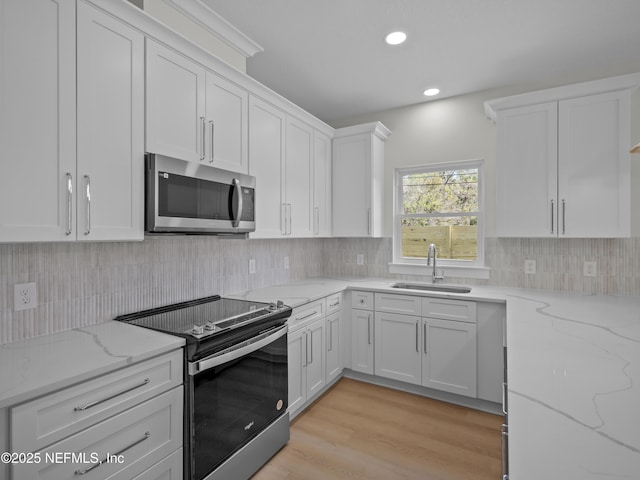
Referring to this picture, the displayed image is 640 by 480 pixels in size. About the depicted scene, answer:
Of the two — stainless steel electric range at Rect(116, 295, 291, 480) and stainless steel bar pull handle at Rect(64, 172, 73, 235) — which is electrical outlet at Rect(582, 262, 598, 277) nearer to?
stainless steel electric range at Rect(116, 295, 291, 480)

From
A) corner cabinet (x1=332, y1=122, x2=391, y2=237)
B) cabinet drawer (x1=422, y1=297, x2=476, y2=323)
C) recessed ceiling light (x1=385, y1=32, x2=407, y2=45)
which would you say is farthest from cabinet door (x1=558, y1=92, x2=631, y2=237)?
corner cabinet (x1=332, y1=122, x2=391, y2=237)

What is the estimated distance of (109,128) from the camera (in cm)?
152

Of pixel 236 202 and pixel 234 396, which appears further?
pixel 236 202

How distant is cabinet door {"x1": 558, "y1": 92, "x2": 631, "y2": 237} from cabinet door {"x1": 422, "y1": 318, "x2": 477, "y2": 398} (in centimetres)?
111

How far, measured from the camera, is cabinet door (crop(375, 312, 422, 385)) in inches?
113

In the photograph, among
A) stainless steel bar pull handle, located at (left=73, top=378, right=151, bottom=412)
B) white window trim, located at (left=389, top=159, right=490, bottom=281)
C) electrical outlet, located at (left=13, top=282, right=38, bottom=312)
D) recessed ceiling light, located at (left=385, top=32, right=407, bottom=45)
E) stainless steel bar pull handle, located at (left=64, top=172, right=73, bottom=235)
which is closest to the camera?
stainless steel bar pull handle, located at (left=73, top=378, right=151, bottom=412)

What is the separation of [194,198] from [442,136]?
2545mm

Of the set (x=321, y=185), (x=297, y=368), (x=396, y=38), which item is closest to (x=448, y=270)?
(x=321, y=185)

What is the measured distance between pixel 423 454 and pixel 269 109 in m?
2.64

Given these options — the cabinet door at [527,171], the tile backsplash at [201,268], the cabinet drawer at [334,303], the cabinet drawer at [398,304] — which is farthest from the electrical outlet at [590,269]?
the cabinet drawer at [334,303]

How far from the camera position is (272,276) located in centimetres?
311

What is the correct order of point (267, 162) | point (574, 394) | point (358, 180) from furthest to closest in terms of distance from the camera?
point (358, 180) < point (267, 162) < point (574, 394)

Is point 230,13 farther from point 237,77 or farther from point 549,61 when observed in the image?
point 549,61

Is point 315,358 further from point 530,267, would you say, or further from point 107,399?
point 530,267
